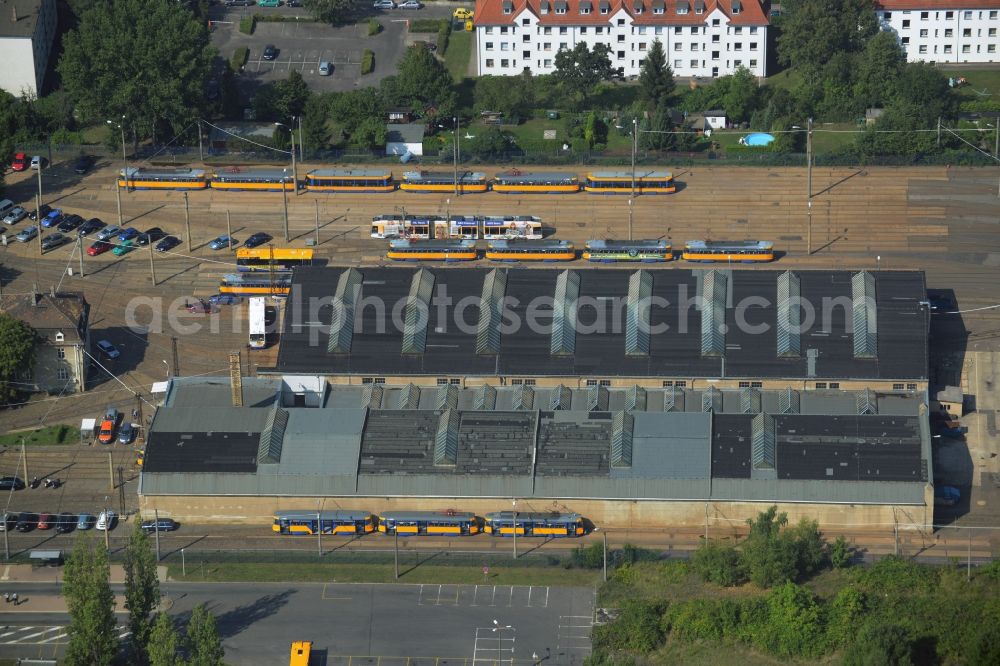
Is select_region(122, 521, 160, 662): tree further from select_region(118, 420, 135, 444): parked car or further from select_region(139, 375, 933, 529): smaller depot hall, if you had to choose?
select_region(118, 420, 135, 444): parked car

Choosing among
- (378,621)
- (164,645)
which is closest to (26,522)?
(164,645)

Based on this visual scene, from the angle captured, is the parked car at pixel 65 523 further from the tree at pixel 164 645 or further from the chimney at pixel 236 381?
the tree at pixel 164 645

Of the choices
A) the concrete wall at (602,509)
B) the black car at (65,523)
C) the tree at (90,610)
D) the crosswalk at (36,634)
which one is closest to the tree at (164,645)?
the tree at (90,610)

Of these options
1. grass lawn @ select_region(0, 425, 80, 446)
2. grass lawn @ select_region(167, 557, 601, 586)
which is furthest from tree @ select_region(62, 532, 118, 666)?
grass lawn @ select_region(0, 425, 80, 446)

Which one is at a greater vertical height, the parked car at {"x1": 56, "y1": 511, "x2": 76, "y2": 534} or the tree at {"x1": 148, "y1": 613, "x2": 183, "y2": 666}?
the parked car at {"x1": 56, "y1": 511, "x2": 76, "y2": 534}

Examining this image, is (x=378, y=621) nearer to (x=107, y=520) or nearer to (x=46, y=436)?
(x=107, y=520)

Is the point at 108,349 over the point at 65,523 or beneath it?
over
